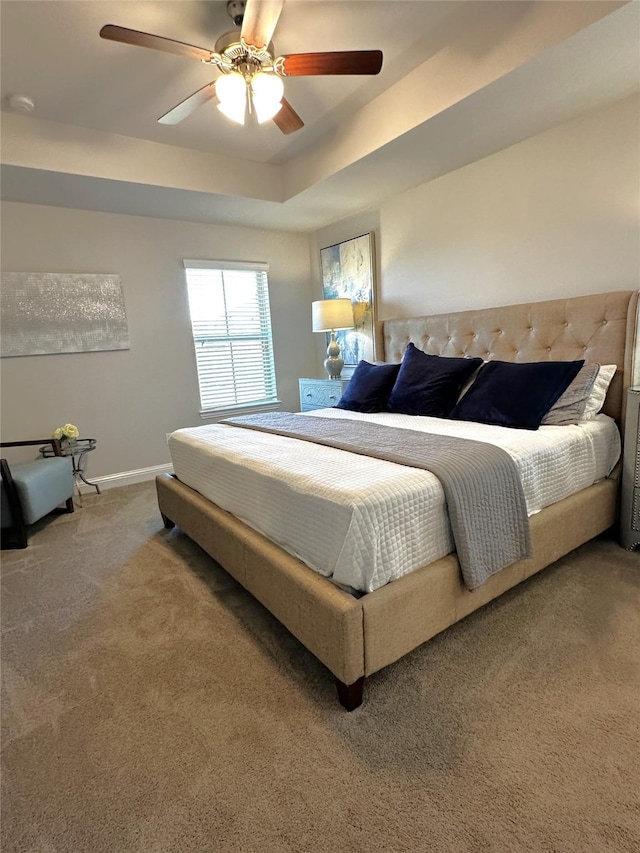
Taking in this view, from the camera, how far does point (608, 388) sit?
2.40m

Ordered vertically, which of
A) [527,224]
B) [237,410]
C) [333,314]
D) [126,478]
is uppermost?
[527,224]

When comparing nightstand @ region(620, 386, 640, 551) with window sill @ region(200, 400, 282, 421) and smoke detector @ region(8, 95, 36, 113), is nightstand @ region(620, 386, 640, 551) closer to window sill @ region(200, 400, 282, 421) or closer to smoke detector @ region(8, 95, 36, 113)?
window sill @ region(200, 400, 282, 421)

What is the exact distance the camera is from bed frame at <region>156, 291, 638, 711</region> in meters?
1.35

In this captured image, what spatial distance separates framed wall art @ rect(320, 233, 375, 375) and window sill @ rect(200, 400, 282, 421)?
0.97 metres

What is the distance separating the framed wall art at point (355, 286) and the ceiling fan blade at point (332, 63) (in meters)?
2.15

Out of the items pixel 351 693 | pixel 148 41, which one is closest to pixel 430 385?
pixel 351 693

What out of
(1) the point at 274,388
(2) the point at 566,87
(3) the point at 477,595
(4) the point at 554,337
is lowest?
(3) the point at 477,595

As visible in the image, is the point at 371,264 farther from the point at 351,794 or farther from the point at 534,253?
the point at 351,794

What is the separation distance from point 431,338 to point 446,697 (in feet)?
8.69

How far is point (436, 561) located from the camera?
154 cm

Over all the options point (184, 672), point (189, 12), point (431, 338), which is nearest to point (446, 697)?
point (184, 672)

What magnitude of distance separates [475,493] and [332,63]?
6.39 ft

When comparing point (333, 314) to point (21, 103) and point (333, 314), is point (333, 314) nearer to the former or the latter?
point (333, 314)

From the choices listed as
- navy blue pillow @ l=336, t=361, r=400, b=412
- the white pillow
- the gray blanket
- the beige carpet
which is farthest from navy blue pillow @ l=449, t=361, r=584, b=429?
the beige carpet
